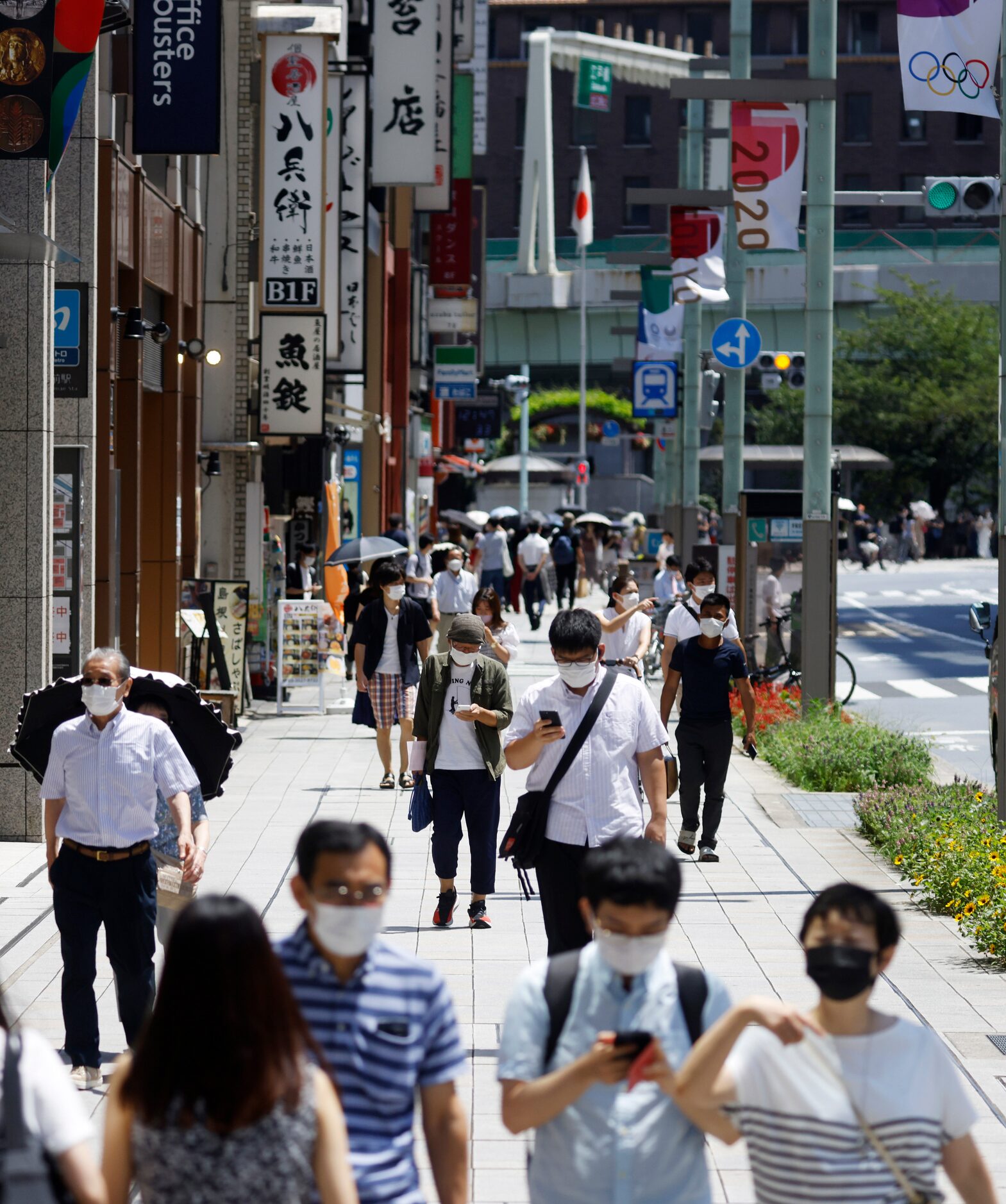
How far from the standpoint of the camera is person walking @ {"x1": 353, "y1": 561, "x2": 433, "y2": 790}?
1628 centimetres

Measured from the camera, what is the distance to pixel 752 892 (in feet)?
39.2

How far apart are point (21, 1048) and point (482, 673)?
7.12 m

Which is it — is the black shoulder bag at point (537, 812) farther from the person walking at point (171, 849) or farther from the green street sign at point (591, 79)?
the green street sign at point (591, 79)

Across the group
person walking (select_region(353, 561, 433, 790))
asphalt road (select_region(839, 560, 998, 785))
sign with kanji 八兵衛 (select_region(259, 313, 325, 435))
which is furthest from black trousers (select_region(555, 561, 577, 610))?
person walking (select_region(353, 561, 433, 790))

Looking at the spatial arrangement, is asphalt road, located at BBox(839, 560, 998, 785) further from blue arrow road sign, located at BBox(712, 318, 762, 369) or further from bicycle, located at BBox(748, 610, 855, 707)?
blue arrow road sign, located at BBox(712, 318, 762, 369)

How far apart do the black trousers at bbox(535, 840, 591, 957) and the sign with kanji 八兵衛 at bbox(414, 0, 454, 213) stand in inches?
896

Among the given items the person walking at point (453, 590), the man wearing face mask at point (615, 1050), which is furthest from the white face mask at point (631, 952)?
the person walking at point (453, 590)

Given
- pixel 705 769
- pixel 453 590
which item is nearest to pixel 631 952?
pixel 705 769

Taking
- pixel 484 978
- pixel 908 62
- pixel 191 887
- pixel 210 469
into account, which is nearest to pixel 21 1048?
A: pixel 191 887

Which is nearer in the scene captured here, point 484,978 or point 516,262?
point 484,978

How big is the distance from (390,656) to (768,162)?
247 inches

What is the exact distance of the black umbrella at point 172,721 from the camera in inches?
323

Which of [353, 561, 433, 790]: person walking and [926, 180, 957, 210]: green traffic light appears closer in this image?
[926, 180, 957, 210]: green traffic light

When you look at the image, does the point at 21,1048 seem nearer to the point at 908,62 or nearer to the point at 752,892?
the point at 752,892
